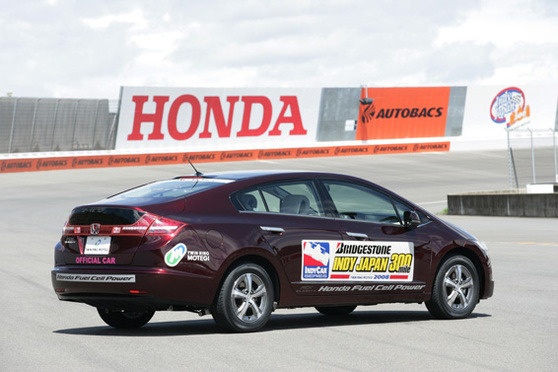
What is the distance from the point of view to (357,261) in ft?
30.0

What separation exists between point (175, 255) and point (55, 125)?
41.9m

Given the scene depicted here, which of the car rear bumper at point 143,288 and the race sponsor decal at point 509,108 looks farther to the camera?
the race sponsor decal at point 509,108

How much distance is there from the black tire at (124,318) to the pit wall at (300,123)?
38.8 meters

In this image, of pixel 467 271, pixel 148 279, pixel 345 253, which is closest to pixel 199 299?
pixel 148 279

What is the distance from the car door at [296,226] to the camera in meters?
8.58

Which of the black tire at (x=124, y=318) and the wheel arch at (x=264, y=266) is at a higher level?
the wheel arch at (x=264, y=266)

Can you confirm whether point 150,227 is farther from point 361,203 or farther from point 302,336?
point 361,203

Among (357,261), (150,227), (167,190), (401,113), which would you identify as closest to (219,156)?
(401,113)

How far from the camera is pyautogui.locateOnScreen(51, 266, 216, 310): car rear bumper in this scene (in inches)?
313

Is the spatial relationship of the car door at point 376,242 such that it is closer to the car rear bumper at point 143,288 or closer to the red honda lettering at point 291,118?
the car rear bumper at point 143,288

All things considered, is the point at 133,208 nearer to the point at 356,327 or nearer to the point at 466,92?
the point at 356,327

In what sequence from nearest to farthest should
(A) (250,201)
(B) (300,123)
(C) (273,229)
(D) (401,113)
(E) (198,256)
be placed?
(E) (198,256) → (C) (273,229) → (A) (250,201) → (B) (300,123) → (D) (401,113)

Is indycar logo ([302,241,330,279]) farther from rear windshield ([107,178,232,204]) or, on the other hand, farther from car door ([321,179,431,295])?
rear windshield ([107,178,232,204])

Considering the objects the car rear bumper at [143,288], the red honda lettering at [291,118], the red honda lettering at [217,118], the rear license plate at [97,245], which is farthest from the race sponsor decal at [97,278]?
the red honda lettering at [291,118]
